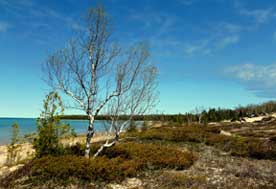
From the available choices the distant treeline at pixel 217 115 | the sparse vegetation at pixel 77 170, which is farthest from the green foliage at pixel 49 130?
the distant treeline at pixel 217 115

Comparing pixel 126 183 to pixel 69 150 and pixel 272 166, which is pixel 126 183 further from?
pixel 272 166

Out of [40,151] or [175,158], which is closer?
[40,151]

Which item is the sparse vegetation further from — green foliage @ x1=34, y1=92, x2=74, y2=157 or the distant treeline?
the distant treeline

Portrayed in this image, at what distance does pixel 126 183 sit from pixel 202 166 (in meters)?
4.56

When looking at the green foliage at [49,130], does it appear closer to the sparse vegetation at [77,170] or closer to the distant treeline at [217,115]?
the sparse vegetation at [77,170]

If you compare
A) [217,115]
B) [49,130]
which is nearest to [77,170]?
[49,130]

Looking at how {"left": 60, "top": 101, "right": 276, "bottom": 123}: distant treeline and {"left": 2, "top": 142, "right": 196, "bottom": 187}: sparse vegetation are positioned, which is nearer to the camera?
{"left": 2, "top": 142, "right": 196, "bottom": 187}: sparse vegetation

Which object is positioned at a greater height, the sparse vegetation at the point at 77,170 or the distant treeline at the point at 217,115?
the distant treeline at the point at 217,115

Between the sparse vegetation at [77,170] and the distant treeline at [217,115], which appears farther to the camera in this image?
the distant treeline at [217,115]

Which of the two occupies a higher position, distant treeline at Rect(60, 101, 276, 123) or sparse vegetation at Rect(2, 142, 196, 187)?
distant treeline at Rect(60, 101, 276, 123)

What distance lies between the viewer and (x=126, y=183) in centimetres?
972

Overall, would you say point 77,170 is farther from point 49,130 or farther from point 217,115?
point 217,115

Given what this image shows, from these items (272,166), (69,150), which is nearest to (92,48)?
(69,150)

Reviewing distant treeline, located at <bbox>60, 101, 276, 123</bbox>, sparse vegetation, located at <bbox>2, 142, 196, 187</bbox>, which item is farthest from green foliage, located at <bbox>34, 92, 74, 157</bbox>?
distant treeline, located at <bbox>60, 101, 276, 123</bbox>
